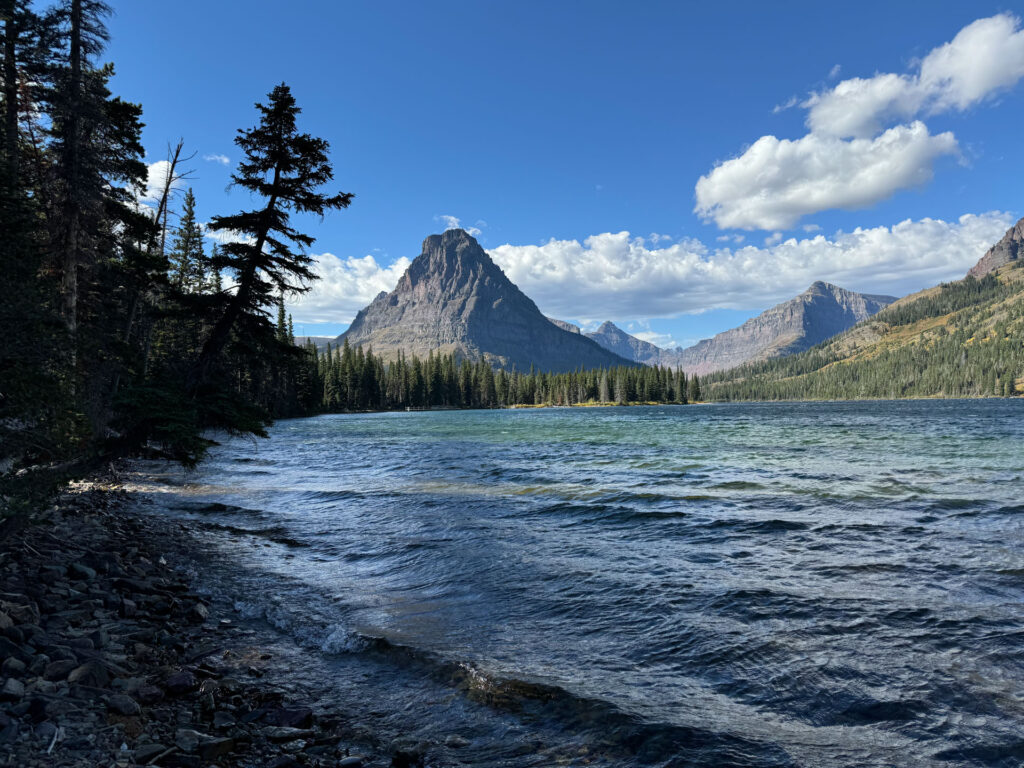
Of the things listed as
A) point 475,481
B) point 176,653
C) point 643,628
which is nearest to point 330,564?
point 176,653

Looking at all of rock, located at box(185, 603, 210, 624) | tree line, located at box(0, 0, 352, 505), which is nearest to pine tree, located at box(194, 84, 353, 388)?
tree line, located at box(0, 0, 352, 505)

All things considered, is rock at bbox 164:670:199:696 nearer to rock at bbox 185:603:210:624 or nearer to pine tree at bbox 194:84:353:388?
rock at bbox 185:603:210:624

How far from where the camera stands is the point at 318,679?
7645 mm

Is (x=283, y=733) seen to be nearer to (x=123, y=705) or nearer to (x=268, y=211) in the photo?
(x=123, y=705)

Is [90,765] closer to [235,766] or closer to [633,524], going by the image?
[235,766]

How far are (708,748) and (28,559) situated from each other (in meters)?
12.7

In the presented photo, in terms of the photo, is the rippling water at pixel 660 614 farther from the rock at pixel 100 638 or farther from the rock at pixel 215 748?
the rock at pixel 100 638

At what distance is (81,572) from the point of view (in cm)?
1013

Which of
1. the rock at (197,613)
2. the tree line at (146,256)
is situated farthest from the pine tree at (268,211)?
the rock at (197,613)

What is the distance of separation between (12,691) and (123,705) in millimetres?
1116

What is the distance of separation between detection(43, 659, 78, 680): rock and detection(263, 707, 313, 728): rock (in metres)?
2.59

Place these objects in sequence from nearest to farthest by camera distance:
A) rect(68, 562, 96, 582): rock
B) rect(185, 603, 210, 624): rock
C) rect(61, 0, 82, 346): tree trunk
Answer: rect(185, 603, 210, 624): rock, rect(68, 562, 96, 582): rock, rect(61, 0, 82, 346): tree trunk

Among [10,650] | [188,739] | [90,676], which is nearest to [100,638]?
[10,650]

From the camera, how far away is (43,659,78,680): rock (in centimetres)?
625
